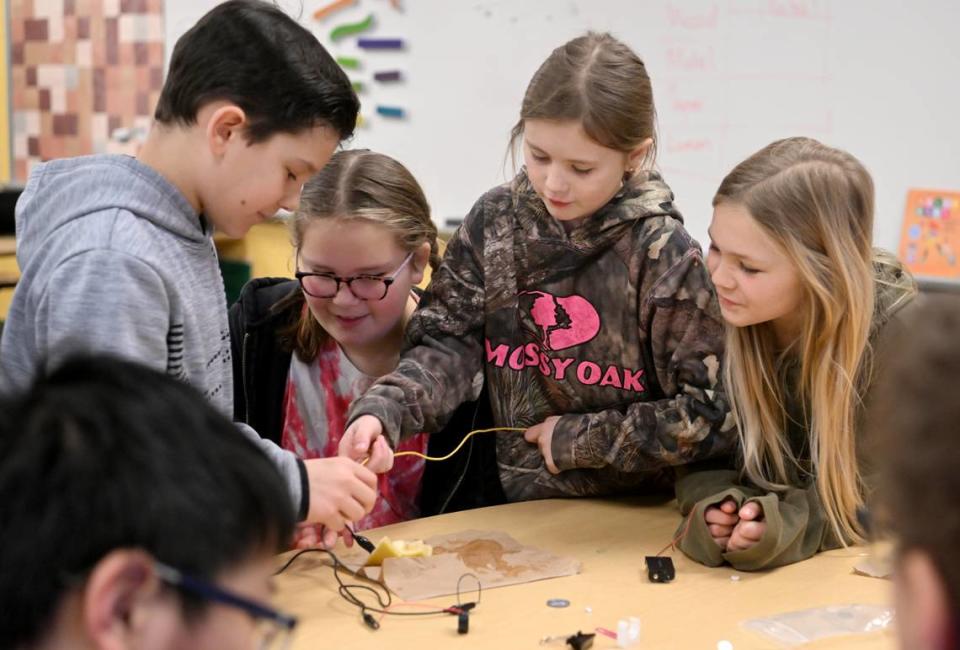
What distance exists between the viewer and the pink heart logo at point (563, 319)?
186 cm

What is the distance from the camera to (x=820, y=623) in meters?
1.41

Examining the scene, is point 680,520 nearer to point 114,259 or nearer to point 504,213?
point 504,213

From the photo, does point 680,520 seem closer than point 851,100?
Yes

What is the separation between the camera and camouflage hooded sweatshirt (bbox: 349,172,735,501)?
177cm

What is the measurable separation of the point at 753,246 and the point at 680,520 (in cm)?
49

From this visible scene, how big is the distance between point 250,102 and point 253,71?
0.04 m

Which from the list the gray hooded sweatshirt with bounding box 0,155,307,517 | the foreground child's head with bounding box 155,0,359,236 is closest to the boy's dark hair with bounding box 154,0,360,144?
the foreground child's head with bounding box 155,0,359,236

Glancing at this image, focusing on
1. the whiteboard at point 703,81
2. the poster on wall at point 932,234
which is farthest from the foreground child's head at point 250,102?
the poster on wall at point 932,234

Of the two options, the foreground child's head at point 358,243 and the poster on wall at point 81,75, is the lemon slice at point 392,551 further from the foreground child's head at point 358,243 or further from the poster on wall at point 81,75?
the poster on wall at point 81,75

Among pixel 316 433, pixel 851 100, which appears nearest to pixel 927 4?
pixel 851 100

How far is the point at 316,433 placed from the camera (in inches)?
80.3

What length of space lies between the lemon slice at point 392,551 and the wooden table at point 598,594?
0.07 m

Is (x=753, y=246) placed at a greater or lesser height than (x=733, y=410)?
greater

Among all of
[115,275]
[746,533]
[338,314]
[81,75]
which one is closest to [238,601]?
[115,275]
